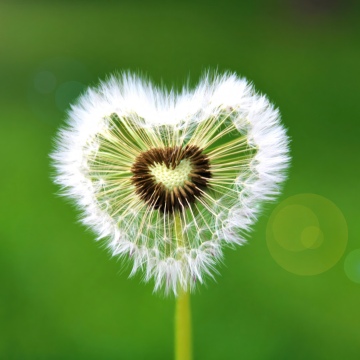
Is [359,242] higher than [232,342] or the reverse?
higher

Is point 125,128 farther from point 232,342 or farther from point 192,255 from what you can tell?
point 232,342

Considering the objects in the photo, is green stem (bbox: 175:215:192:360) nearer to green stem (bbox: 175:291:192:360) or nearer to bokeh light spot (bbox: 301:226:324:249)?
green stem (bbox: 175:291:192:360)

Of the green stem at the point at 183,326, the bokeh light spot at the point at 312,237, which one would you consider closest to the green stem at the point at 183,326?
the green stem at the point at 183,326

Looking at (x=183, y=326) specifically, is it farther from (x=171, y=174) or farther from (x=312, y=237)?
(x=312, y=237)

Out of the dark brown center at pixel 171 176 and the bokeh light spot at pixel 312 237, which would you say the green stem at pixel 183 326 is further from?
the bokeh light spot at pixel 312 237

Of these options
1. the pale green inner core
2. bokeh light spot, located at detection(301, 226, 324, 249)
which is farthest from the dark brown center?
bokeh light spot, located at detection(301, 226, 324, 249)

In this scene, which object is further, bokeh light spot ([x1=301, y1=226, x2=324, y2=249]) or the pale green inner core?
bokeh light spot ([x1=301, y1=226, x2=324, y2=249])

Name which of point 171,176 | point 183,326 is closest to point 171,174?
point 171,176

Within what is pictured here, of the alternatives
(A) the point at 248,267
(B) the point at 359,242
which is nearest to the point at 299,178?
(B) the point at 359,242

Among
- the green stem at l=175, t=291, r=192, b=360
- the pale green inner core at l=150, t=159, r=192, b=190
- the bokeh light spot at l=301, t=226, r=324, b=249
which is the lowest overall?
the green stem at l=175, t=291, r=192, b=360
